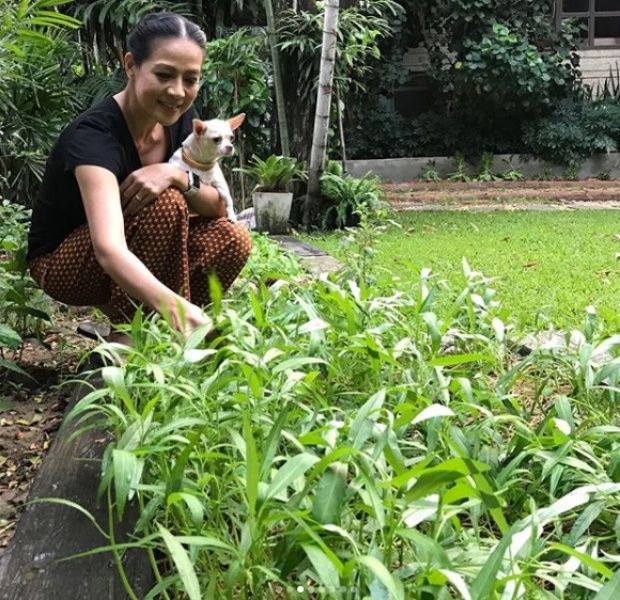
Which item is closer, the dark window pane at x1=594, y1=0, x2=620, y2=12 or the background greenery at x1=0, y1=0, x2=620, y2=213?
the background greenery at x1=0, y1=0, x2=620, y2=213

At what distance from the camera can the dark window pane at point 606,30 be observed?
40.1ft

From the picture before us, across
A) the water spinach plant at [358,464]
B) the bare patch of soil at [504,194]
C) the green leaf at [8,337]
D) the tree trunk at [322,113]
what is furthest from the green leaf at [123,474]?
the bare patch of soil at [504,194]

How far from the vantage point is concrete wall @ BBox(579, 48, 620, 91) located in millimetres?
11945

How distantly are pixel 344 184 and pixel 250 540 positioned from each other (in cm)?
571

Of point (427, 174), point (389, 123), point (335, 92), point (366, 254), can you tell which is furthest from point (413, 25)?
point (366, 254)

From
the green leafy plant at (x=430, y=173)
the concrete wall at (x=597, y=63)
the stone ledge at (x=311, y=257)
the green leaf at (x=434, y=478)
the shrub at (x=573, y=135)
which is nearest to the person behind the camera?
the green leaf at (x=434, y=478)

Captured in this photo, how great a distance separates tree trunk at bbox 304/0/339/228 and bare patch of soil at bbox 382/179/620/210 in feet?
5.46

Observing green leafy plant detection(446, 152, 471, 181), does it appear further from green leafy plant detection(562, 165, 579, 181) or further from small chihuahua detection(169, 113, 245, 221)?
small chihuahua detection(169, 113, 245, 221)

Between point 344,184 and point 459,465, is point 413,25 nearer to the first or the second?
point 344,184

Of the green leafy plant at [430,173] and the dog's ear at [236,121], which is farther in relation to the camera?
the green leafy plant at [430,173]

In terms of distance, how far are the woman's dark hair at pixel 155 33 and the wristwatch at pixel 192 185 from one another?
370 millimetres

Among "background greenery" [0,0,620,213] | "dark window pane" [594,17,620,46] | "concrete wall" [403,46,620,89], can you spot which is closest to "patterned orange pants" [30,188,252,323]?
"background greenery" [0,0,620,213]

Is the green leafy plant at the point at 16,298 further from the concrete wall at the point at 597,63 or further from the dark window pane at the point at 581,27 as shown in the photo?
the concrete wall at the point at 597,63

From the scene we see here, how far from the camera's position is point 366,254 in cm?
298
